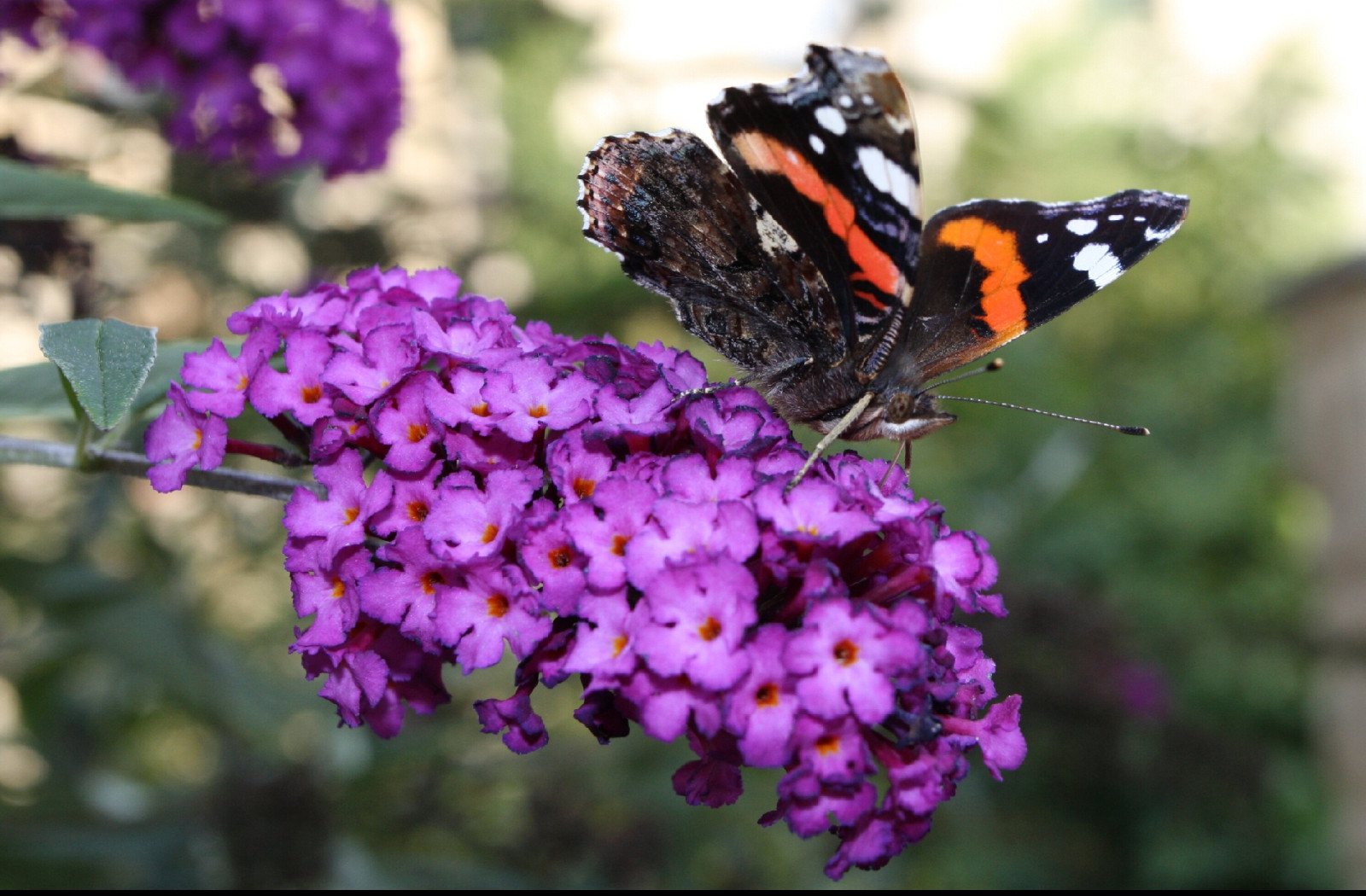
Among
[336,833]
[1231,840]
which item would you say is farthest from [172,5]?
[1231,840]

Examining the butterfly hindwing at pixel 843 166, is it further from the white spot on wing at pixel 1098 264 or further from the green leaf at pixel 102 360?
the green leaf at pixel 102 360

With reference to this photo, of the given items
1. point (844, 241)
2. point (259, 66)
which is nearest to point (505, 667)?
point (259, 66)

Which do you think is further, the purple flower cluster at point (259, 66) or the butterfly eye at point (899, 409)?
the purple flower cluster at point (259, 66)

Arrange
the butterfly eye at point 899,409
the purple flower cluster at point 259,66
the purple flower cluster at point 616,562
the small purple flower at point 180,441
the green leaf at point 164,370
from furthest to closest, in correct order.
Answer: the purple flower cluster at point 259,66, the butterfly eye at point 899,409, the green leaf at point 164,370, the small purple flower at point 180,441, the purple flower cluster at point 616,562

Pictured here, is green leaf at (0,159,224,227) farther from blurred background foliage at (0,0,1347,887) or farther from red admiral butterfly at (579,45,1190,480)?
blurred background foliage at (0,0,1347,887)

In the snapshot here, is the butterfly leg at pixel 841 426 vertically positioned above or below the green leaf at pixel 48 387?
above

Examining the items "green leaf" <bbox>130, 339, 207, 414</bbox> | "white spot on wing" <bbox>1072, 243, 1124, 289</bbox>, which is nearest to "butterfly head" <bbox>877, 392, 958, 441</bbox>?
"white spot on wing" <bbox>1072, 243, 1124, 289</bbox>

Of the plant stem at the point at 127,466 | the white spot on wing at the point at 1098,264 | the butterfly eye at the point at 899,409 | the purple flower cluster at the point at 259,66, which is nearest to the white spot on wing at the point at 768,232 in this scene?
the butterfly eye at the point at 899,409
